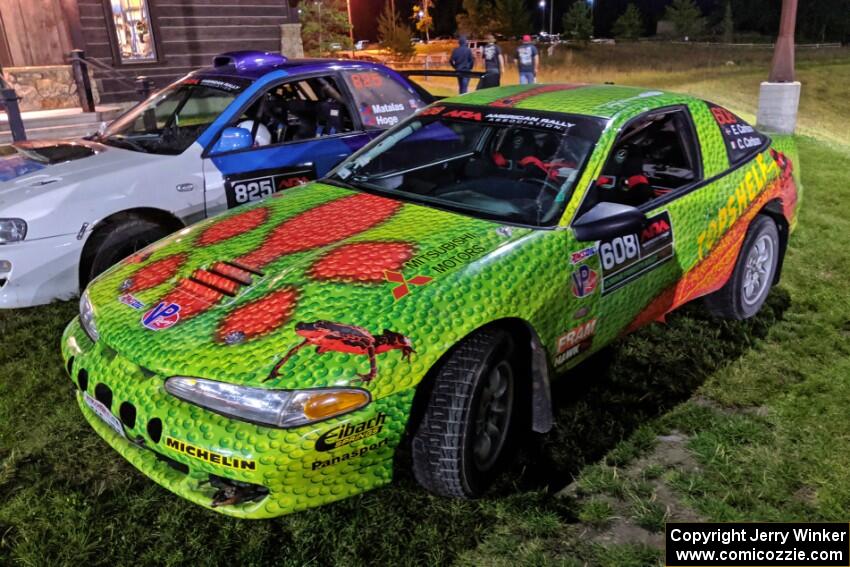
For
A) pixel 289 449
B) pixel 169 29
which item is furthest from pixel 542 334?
pixel 169 29

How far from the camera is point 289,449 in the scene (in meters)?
2.08

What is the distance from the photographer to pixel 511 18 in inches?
2539

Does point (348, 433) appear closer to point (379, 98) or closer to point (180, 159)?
point (180, 159)

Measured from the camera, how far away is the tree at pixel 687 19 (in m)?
67.6

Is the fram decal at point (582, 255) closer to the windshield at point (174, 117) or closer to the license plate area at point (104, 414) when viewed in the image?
the license plate area at point (104, 414)

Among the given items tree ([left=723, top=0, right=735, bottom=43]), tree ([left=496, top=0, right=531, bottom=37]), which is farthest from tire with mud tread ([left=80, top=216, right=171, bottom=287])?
tree ([left=496, top=0, right=531, bottom=37])

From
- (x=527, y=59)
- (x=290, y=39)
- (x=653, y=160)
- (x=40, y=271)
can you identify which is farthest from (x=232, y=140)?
(x=290, y=39)

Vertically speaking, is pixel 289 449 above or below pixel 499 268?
below

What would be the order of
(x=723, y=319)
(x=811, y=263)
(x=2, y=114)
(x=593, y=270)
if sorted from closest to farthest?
(x=593, y=270), (x=723, y=319), (x=811, y=263), (x=2, y=114)

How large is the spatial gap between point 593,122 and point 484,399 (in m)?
1.46

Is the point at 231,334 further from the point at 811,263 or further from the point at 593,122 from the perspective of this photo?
the point at 811,263

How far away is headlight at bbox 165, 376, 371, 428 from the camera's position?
2.09 metres

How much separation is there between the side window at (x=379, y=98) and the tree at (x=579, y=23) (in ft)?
201

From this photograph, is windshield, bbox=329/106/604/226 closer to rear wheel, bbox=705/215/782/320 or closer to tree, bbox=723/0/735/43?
rear wheel, bbox=705/215/782/320
